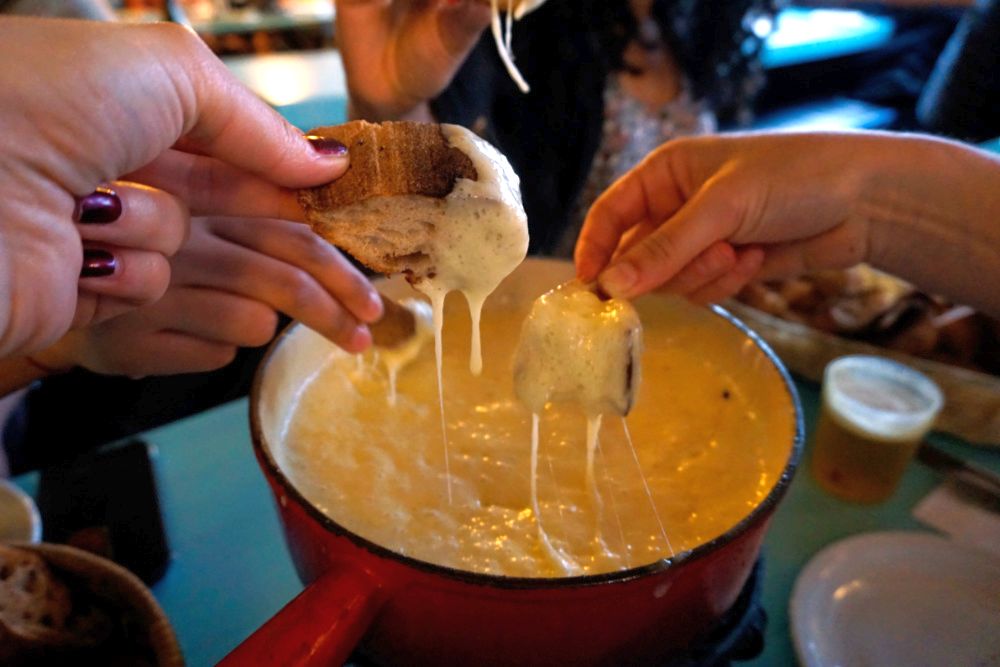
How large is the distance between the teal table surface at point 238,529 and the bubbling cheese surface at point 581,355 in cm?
36

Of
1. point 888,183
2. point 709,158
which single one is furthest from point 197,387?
point 888,183

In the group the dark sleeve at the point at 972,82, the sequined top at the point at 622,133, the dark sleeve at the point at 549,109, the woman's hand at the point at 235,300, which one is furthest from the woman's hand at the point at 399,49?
the dark sleeve at the point at 972,82

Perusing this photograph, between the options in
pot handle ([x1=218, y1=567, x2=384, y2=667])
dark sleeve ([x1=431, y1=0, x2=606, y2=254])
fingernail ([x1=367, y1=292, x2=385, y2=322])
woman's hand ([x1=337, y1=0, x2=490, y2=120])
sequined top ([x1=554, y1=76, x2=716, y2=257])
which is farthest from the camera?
sequined top ([x1=554, y1=76, x2=716, y2=257])

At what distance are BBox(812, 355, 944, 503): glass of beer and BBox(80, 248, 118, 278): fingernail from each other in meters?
0.89

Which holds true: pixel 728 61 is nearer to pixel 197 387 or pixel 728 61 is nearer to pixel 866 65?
pixel 197 387

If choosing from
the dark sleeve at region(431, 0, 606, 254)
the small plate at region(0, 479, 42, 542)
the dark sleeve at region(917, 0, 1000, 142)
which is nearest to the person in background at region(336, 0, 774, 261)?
the dark sleeve at region(431, 0, 606, 254)

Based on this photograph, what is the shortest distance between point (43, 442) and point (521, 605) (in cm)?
107

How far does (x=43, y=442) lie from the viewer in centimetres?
124

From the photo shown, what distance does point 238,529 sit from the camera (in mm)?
907

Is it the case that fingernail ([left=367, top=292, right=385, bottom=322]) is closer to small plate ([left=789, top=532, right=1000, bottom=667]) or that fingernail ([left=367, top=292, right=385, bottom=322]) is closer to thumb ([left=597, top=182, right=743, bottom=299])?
thumb ([left=597, top=182, right=743, bottom=299])

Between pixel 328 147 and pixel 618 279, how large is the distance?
0.33 m

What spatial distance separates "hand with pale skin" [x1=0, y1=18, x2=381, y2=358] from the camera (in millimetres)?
501

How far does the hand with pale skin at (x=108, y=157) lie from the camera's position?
50cm

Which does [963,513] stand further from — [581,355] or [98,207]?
[98,207]
